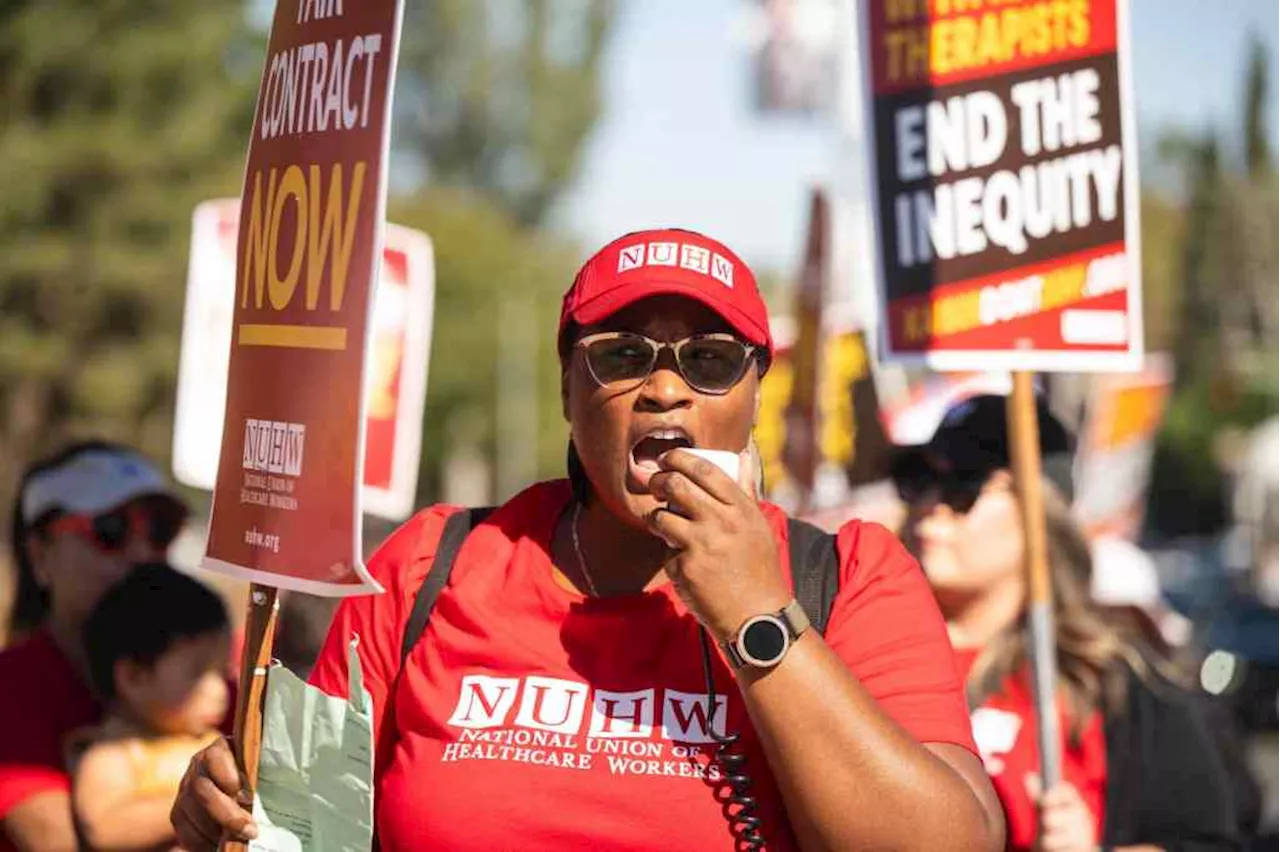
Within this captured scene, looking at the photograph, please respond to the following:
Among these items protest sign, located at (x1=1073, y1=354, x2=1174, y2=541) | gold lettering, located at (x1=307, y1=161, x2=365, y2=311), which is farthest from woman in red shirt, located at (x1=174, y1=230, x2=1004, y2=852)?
protest sign, located at (x1=1073, y1=354, x2=1174, y2=541)

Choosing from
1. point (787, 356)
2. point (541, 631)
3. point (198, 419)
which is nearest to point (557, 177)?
point (787, 356)

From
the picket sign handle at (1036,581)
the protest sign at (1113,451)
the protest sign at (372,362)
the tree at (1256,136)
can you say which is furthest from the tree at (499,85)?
the picket sign handle at (1036,581)

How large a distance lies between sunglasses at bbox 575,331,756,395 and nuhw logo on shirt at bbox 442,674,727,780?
0.40 metres

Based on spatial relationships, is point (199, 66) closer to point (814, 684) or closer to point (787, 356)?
point (787, 356)

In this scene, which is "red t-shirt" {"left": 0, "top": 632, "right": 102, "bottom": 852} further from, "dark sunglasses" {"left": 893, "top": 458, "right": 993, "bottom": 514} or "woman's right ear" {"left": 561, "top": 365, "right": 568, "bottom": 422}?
"woman's right ear" {"left": 561, "top": 365, "right": 568, "bottom": 422}

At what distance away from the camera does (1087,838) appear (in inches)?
159

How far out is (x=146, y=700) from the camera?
4.52 meters

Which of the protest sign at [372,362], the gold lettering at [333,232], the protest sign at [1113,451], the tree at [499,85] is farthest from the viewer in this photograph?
the tree at [499,85]

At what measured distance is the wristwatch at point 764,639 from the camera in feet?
8.54

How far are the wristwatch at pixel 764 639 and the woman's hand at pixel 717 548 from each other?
11 mm

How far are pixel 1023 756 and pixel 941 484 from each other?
0.62 m

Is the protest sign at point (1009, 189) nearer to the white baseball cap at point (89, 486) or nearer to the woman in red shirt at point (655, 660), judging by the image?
the woman in red shirt at point (655, 660)

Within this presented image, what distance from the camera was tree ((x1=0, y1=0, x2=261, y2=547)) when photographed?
123ft

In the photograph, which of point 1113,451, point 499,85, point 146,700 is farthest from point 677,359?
point 499,85
